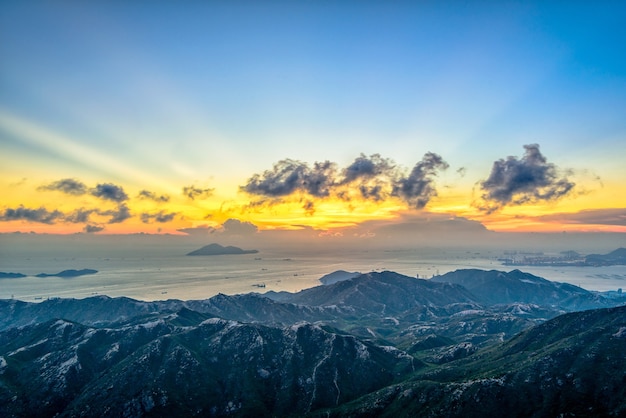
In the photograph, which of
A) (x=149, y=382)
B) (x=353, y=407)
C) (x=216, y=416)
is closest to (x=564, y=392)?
(x=353, y=407)

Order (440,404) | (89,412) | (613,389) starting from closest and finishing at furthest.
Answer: (613,389), (440,404), (89,412)

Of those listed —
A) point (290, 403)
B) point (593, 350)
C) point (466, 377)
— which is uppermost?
point (593, 350)

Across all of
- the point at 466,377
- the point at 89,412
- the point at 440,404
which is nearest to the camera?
the point at 440,404

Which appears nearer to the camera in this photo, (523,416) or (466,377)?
(523,416)

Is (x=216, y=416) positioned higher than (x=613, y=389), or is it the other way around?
(x=613, y=389)

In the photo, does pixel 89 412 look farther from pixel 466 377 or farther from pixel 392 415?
pixel 466 377

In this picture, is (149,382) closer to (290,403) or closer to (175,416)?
(175,416)
